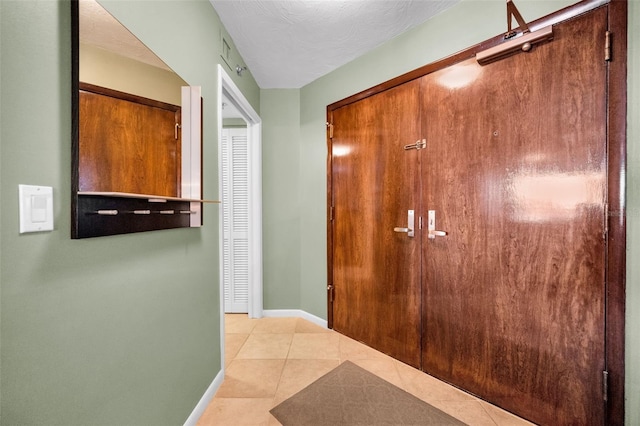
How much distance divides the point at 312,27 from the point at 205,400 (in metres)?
2.60

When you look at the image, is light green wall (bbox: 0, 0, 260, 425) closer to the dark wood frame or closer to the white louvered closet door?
the dark wood frame

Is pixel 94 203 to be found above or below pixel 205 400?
above

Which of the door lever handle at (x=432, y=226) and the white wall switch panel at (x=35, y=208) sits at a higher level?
the white wall switch panel at (x=35, y=208)

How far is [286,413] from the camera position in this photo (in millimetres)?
1507

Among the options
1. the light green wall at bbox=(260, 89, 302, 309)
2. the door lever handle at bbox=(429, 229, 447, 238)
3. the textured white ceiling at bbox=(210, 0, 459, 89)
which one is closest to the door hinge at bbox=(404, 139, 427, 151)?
the door lever handle at bbox=(429, 229, 447, 238)

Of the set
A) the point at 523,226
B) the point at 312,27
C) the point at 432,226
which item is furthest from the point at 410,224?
the point at 312,27

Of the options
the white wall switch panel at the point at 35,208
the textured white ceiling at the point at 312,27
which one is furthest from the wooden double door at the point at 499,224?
the white wall switch panel at the point at 35,208

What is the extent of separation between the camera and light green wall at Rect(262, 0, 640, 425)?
44.8 inches

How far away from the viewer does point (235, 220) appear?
3.00 meters

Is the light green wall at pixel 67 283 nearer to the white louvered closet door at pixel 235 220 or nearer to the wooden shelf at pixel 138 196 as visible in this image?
the wooden shelf at pixel 138 196

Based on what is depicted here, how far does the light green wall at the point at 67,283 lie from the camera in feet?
2.06

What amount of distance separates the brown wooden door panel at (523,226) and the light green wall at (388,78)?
98mm

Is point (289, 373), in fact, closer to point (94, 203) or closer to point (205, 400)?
point (205, 400)

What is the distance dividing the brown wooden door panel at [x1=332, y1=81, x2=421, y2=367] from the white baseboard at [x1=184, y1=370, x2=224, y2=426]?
1158 mm
